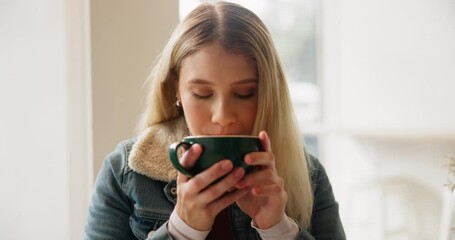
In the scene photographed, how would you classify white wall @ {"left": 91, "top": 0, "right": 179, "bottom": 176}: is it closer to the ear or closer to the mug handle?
the ear

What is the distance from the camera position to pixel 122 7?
4.04 feet

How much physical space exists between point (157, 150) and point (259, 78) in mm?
269

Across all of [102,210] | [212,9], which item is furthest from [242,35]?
[102,210]

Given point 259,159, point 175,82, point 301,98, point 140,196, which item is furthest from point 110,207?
point 301,98

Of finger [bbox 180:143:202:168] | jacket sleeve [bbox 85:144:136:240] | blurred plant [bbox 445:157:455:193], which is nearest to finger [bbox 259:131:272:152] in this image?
finger [bbox 180:143:202:168]

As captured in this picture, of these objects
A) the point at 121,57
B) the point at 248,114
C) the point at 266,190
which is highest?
the point at 121,57

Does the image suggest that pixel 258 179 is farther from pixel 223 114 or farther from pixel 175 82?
pixel 175 82

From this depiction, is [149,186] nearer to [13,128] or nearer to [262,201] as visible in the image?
[262,201]

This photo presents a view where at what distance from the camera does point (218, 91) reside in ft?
2.61

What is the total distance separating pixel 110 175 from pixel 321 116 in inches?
40.6

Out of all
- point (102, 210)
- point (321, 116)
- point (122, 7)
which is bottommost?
point (102, 210)

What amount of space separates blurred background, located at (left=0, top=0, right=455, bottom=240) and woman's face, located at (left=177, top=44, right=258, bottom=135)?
454 mm

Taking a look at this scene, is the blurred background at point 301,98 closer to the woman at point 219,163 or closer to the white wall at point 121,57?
the white wall at point 121,57

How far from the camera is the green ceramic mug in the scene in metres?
0.65
